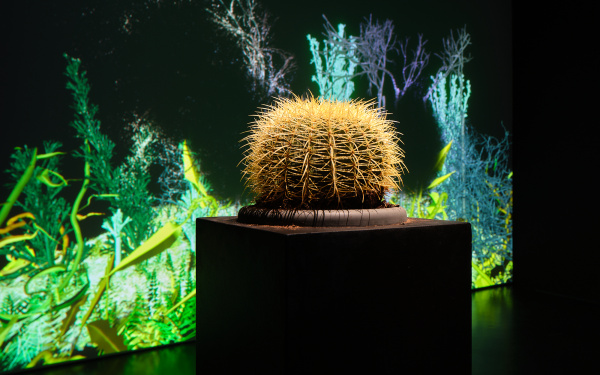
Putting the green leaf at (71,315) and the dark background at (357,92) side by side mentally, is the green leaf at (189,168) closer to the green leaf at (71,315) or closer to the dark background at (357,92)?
the dark background at (357,92)

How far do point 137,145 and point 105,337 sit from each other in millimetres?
1100

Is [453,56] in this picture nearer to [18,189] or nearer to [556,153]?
[556,153]

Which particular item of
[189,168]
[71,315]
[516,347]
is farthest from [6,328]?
[516,347]

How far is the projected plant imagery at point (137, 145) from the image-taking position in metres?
2.34

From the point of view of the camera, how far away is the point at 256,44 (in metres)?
2.99

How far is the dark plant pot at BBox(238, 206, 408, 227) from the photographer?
148 cm

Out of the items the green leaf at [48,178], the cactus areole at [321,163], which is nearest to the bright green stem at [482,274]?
the cactus areole at [321,163]

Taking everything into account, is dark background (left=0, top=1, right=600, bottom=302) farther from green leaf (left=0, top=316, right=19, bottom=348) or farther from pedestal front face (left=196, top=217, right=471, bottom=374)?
pedestal front face (left=196, top=217, right=471, bottom=374)

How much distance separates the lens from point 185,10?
278 centimetres

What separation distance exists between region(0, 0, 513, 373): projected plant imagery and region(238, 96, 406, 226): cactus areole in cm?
65

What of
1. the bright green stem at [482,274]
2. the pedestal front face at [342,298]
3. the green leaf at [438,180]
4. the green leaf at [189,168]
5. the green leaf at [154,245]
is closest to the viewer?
the pedestal front face at [342,298]

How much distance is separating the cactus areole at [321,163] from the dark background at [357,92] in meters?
1.34

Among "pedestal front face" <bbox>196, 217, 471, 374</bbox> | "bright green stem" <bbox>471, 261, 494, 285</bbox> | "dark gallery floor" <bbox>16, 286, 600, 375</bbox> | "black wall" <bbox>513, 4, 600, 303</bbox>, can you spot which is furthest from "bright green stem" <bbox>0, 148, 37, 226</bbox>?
"black wall" <bbox>513, 4, 600, 303</bbox>

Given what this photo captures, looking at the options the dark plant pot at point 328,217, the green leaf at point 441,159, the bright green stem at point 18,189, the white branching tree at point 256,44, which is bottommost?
the dark plant pot at point 328,217
